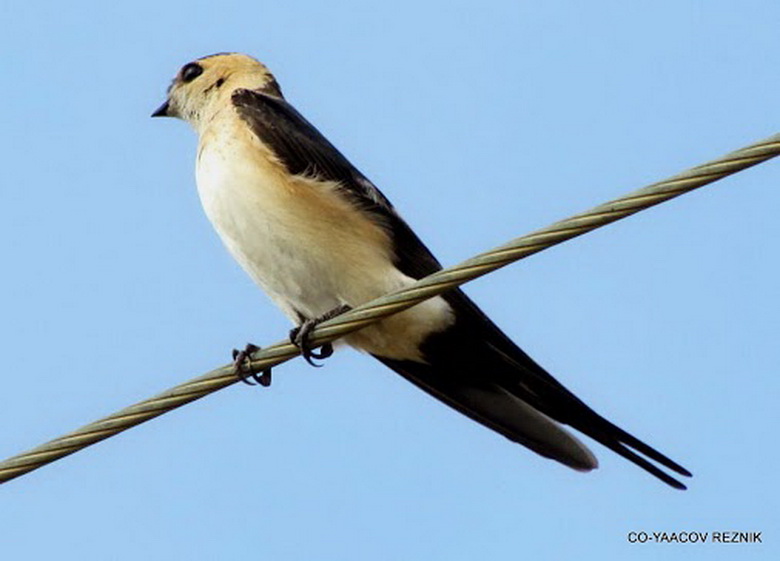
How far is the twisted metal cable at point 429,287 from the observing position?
4121 millimetres

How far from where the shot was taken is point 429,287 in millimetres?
4602

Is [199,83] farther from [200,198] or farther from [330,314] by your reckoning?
[330,314]

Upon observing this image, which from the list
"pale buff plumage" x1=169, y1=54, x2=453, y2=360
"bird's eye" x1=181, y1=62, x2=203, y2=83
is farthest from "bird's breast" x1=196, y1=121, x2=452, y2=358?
"bird's eye" x1=181, y1=62, x2=203, y2=83

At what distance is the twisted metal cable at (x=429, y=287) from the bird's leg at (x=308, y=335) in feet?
0.54

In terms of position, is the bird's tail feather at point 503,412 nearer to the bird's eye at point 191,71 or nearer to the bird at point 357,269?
the bird at point 357,269

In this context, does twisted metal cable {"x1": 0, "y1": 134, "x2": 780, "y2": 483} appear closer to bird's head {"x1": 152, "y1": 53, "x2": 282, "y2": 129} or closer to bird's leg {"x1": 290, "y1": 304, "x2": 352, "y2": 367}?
bird's leg {"x1": 290, "y1": 304, "x2": 352, "y2": 367}

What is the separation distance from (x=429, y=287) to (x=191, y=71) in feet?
10.5

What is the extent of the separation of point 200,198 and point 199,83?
1.08 m

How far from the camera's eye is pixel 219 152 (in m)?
6.49

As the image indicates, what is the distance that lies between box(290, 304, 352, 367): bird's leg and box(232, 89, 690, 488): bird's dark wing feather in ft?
1.00

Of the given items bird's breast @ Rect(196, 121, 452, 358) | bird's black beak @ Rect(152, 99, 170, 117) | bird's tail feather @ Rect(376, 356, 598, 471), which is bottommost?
bird's tail feather @ Rect(376, 356, 598, 471)

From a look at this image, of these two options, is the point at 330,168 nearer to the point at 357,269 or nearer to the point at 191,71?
the point at 357,269

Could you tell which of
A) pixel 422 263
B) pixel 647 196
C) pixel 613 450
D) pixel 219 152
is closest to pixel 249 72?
pixel 219 152

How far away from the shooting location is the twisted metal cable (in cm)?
412
